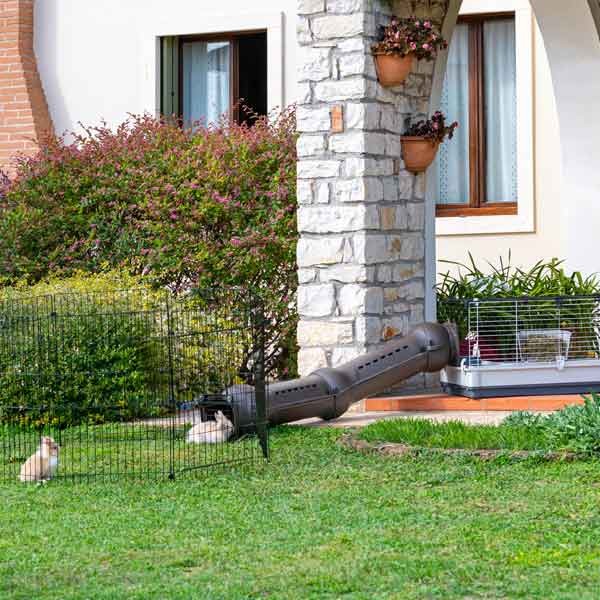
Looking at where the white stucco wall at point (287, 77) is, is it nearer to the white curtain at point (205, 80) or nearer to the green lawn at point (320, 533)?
the white curtain at point (205, 80)

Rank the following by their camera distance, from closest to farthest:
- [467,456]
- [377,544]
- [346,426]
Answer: [377,544], [467,456], [346,426]

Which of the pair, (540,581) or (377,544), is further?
(377,544)

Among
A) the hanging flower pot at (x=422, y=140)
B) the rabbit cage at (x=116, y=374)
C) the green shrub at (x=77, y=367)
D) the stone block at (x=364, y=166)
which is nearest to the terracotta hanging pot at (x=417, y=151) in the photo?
the hanging flower pot at (x=422, y=140)

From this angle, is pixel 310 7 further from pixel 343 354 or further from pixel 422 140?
pixel 343 354

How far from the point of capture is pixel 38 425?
10055 millimetres

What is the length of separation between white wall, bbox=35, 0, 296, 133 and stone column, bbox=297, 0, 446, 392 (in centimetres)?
462

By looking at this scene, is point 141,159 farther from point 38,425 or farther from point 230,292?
point 38,425

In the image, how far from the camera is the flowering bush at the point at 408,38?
33.2 ft

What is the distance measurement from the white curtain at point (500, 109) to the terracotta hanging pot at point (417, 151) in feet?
11.2

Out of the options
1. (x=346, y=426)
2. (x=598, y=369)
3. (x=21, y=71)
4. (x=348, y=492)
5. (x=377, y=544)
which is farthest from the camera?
(x=21, y=71)

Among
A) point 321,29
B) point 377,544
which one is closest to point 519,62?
point 321,29

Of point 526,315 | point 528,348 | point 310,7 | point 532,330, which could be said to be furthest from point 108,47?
point 528,348

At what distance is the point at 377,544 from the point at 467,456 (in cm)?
203

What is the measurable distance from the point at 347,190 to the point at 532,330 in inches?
68.0
